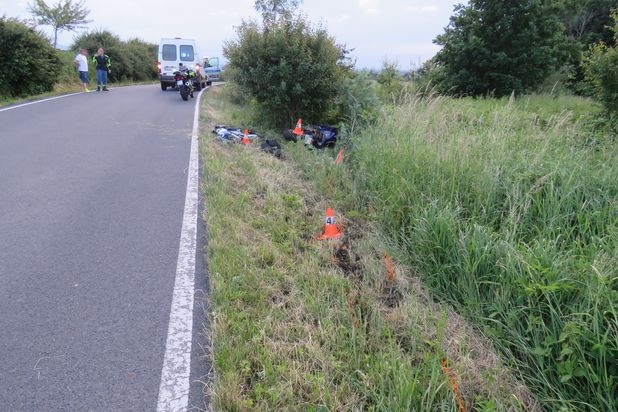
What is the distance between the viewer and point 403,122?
19.3ft

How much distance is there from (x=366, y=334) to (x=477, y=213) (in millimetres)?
1788

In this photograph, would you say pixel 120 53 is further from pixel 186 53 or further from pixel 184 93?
pixel 184 93

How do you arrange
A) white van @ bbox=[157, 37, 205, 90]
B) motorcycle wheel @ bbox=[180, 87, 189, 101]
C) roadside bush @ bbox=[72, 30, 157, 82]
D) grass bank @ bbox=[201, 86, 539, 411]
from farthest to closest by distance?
roadside bush @ bbox=[72, 30, 157, 82], white van @ bbox=[157, 37, 205, 90], motorcycle wheel @ bbox=[180, 87, 189, 101], grass bank @ bbox=[201, 86, 539, 411]

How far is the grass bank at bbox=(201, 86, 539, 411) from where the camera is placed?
2.21 m

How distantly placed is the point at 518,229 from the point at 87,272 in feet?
11.5

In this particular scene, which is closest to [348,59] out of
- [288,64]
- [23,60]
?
[288,64]

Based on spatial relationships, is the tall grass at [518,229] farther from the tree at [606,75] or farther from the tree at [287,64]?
the tree at [287,64]

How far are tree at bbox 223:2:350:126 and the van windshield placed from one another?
12.1 metres

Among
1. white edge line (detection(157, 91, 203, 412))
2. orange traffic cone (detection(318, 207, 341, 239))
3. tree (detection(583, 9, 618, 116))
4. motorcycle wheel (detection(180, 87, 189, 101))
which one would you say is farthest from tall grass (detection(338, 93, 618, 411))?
motorcycle wheel (detection(180, 87, 189, 101))

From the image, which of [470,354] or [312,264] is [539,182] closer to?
[470,354]

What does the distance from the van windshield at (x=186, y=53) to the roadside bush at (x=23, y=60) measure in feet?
18.0

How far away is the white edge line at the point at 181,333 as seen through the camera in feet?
7.45

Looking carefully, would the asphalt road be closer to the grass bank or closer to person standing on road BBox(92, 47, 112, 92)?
the grass bank

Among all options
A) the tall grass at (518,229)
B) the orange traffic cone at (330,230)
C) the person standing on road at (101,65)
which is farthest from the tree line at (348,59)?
the orange traffic cone at (330,230)
